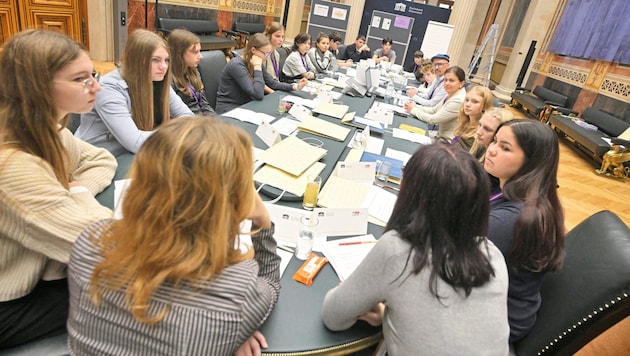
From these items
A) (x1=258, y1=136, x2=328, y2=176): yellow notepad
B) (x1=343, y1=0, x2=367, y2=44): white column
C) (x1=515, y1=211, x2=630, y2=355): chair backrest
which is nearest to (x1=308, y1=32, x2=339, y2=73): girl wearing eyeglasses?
(x1=258, y1=136, x2=328, y2=176): yellow notepad

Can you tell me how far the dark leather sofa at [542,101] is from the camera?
6.84 meters

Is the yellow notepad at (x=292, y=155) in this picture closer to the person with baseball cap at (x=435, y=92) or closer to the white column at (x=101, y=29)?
the person with baseball cap at (x=435, y=92)

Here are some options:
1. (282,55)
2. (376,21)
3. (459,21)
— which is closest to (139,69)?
(282,55)

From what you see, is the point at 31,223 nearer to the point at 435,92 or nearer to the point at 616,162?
the point at 435,92

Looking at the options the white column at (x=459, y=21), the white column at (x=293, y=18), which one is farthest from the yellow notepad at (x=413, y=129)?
the white column at (x=293, y=18)

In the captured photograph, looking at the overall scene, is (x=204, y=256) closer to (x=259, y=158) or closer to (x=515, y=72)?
(x=259, y=158)

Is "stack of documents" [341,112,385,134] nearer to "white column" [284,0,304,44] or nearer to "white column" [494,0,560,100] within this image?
"white column" [494,0,560,100]

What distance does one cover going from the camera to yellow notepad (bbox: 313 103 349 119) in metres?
2.83

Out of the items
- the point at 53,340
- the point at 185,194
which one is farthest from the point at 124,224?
the point at 53,340

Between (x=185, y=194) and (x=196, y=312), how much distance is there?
23cm

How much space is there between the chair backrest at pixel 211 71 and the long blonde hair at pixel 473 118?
2266 millimetres

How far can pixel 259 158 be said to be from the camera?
172 cm

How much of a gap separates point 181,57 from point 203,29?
638 centimetres

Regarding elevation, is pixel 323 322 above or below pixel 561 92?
below
